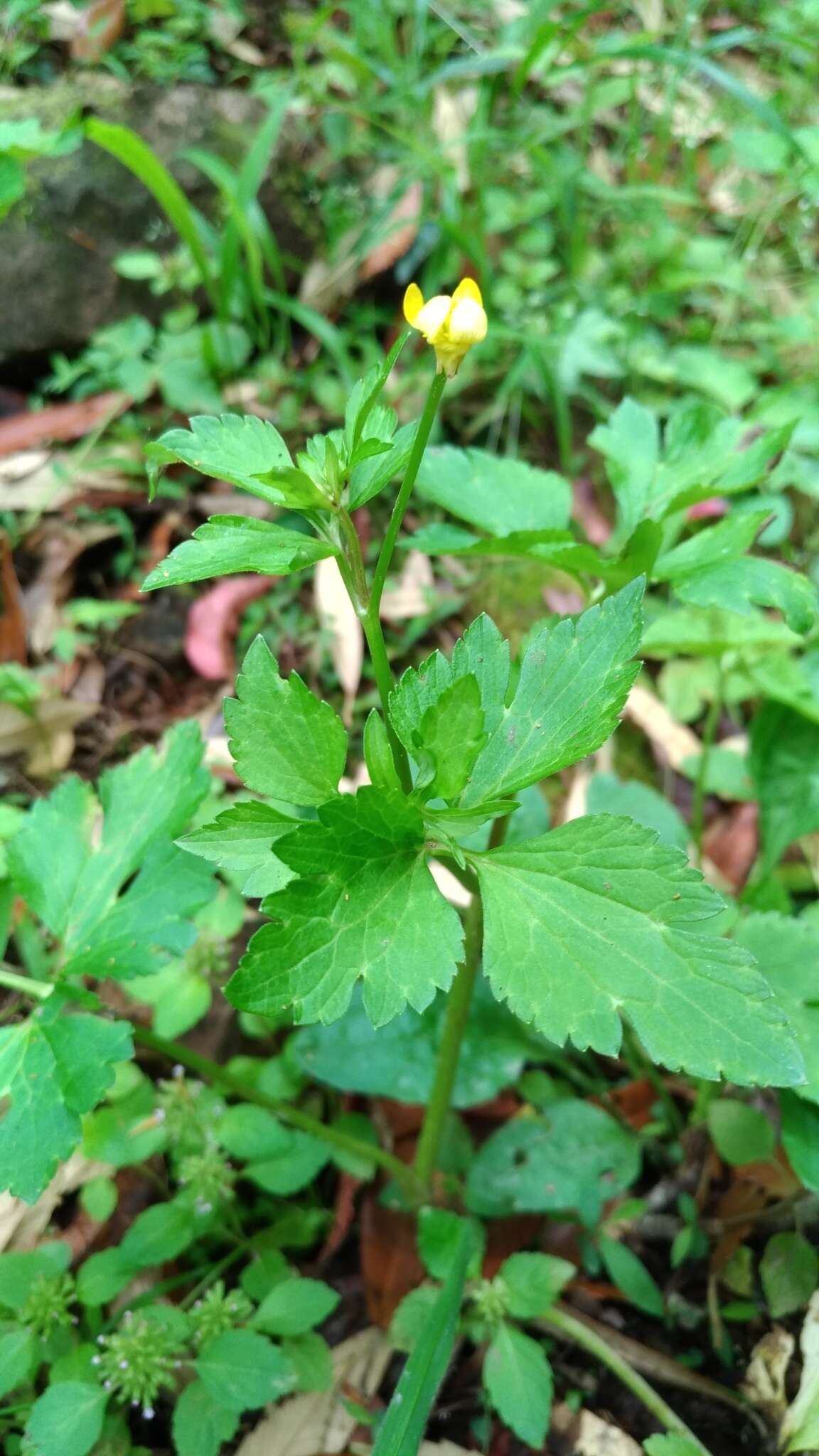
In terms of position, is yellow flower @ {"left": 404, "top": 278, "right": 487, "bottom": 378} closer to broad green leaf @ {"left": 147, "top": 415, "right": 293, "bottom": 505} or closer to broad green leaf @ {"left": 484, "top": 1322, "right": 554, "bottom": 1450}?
broad green leaf @ {"left": 147, "top": 415, "right": 293, "bottom": 505}

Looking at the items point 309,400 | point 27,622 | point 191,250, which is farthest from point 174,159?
point 27,622

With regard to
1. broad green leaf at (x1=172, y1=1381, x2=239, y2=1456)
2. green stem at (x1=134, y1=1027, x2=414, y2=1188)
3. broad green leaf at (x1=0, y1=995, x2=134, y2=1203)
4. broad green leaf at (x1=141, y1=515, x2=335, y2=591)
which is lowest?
broad green leaf at (x1=172, y1=1381, x2=239, y2=1456)

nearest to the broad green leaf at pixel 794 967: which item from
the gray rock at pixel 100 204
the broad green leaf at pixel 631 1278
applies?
the broad green leaf at pixel 631 1278

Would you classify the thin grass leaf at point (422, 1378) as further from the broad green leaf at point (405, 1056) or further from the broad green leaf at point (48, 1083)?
the broad green leaf at point (48, 1083)

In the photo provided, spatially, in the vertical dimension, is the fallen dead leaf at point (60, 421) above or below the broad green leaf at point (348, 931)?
below

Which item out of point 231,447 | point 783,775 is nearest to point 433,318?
point 231,447

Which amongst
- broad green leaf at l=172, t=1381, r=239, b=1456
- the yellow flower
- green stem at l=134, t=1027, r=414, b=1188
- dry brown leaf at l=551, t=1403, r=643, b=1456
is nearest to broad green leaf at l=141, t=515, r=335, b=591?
the yellow flower
